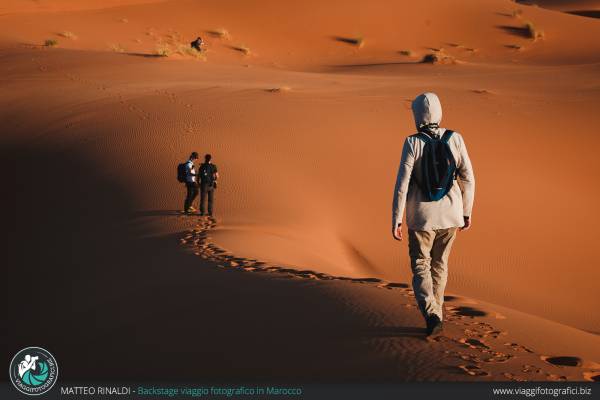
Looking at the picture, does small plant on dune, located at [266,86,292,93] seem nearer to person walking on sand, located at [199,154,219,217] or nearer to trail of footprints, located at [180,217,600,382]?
person walking on sand, located at [199,154,219,217]

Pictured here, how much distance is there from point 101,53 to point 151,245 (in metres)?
18.6

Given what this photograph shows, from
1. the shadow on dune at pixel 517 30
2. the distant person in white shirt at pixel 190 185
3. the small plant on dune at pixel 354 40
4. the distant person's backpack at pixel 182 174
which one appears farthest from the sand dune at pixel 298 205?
the shadow on dune at pixel 517 30

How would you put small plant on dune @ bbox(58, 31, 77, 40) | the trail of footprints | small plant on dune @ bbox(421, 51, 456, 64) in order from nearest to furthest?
1. the trail of footprints
2. small plant on dune @ bbox(421, 51, 456, 64)
3. small plant on dune @ bbox(58, 31, 77, 40)

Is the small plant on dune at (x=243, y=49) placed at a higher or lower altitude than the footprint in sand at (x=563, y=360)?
higher

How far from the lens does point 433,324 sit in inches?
205

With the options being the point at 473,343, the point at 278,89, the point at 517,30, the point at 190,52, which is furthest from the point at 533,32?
the point at 473,343

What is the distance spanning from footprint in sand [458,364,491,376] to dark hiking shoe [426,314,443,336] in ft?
1.81

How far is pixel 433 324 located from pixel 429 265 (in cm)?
46

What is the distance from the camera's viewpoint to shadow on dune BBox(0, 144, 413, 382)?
5.15 metres

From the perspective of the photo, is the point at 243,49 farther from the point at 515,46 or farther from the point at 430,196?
the point at 430,196

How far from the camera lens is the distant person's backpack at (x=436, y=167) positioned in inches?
205

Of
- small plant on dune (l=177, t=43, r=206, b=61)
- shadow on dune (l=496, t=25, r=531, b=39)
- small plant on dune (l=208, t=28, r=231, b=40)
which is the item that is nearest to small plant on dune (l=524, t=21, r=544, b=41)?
shadow on dune (l=496, t=25, r=531, b=39)

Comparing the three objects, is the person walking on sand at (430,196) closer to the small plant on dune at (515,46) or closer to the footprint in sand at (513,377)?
the footprint in sand at (513,377)
